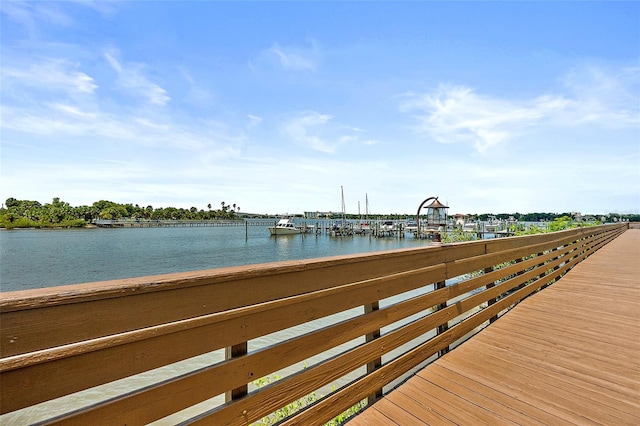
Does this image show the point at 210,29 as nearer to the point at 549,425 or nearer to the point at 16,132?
the point at 16,132

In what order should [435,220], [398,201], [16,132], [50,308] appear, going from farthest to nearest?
[398,201] < [16,132] < [435,220] < [50,308]

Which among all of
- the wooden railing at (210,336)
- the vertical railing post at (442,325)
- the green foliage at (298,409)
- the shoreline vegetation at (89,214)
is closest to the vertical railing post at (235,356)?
the wooden railing at (210,336)

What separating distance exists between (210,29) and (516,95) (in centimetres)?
1040

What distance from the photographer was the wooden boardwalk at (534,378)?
1.82 metres

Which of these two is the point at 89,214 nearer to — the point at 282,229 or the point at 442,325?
the point at 282,229

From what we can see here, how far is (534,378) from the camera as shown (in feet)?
7.43

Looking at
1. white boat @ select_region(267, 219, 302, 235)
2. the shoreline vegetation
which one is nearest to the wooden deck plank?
white boat @ select_region(267, 219, 302, 235)

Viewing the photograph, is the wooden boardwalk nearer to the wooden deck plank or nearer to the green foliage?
the wooden deck plank

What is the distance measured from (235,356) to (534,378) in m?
2.26

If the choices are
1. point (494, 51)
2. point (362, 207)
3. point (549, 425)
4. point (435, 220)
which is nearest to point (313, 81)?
point (494, 51)

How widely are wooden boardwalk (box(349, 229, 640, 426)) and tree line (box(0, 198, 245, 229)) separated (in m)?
104

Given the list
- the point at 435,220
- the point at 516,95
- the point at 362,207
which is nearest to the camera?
the point at 435,220

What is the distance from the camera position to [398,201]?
5841 cm

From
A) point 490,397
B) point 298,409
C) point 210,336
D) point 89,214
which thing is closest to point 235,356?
point 210,336
